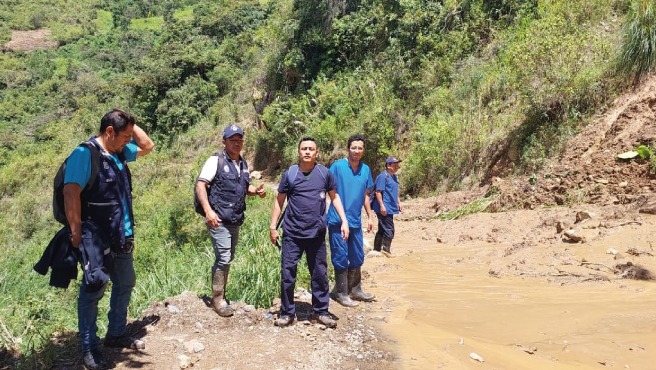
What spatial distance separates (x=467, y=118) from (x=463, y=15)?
4451mm

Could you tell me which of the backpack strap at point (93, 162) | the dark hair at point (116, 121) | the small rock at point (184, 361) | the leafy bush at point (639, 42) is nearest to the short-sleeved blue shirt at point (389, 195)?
the small rock at point (184, 361)

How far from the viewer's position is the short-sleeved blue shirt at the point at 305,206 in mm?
4199

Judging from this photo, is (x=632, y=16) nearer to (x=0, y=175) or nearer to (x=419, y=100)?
(x=419, y=100)

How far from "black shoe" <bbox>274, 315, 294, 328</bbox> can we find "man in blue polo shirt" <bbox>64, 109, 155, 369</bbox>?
108 centimetres

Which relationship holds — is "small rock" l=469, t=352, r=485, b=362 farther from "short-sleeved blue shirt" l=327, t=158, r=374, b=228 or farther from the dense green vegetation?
the dense green vegetation

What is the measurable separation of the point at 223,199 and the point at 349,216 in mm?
1201

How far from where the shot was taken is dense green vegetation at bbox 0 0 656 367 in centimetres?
838

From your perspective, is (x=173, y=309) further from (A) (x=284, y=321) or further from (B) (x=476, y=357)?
(B) (x=476, y=357)

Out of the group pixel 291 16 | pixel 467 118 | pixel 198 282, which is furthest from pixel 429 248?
pixel 291 16

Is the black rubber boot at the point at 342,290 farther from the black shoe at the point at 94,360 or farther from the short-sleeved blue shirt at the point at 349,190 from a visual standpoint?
the black shoe at the point at 94,360

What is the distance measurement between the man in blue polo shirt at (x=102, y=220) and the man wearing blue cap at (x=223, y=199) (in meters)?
0.74

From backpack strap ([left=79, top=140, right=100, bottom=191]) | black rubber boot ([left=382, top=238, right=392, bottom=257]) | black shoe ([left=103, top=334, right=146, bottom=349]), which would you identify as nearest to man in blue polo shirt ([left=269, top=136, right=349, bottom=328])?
black shoe ([left=103, top=334, right=146, bottom=349])

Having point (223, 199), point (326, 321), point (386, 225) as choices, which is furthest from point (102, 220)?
point (386, 225)

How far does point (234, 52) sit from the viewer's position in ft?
89.5
